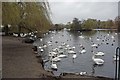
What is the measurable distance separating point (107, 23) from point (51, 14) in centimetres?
11403

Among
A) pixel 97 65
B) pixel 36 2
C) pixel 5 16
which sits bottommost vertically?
pixel 97 65

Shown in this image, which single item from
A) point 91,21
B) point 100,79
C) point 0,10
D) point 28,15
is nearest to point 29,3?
point 28,15

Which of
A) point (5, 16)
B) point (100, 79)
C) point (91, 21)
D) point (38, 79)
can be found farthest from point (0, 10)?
point (91, 21)

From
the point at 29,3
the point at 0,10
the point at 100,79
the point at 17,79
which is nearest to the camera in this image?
the point at 17,79

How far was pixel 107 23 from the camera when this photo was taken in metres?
135

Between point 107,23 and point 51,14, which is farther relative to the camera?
point 107,23

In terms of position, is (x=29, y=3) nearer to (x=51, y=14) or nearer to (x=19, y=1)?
(x=19, y=1)

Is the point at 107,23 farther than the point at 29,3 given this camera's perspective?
Yes

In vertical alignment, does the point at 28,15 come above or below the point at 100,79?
above

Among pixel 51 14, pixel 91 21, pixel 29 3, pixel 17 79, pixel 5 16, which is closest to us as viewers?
pixel 17 79

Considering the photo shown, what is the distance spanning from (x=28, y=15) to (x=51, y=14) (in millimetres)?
1860

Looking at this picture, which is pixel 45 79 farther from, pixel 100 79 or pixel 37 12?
pixel 37 12

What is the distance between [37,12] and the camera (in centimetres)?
2183

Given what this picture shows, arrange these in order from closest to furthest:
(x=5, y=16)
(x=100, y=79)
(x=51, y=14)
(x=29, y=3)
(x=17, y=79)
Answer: (x=17, y=79), (x=100, y=79), (x=5, y=16), (x=29, y=3), (x=51, y=14)
